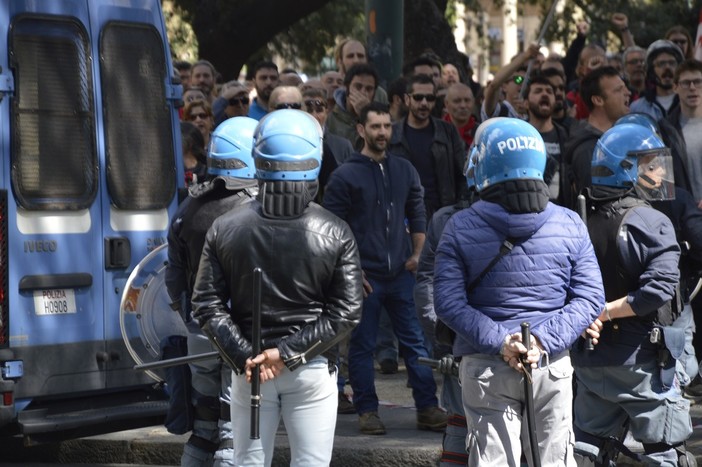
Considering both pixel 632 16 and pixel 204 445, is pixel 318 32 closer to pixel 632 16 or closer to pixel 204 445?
pixel 632 16

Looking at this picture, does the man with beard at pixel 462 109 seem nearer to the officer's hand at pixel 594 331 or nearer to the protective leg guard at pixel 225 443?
the protective leg guard at pixel 225 443

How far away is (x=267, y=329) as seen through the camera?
559 cm

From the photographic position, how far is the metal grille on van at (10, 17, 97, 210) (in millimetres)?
7656

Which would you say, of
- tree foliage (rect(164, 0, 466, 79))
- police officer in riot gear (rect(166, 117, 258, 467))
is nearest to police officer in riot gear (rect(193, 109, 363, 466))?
police officer in riot gear (rect(166, 117, 258, 467))

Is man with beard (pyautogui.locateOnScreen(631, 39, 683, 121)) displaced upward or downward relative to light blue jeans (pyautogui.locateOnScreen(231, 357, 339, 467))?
upward

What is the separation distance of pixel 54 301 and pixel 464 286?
2977mm

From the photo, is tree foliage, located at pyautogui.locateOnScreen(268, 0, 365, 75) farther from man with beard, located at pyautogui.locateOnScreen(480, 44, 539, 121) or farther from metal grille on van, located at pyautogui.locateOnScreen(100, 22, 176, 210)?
metal grille on van, located at pyautogui.locateOnScreen(100, 22, 176, 210)

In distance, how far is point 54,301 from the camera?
7.78m

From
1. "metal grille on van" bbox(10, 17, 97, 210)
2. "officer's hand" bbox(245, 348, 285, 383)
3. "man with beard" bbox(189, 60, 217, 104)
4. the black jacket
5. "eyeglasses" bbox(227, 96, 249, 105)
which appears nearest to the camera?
"officer's hand" bbox(245, 348, 285, 383)

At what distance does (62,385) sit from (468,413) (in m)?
2.96

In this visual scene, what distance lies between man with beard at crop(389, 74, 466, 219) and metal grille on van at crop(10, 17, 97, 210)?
9.15 feet

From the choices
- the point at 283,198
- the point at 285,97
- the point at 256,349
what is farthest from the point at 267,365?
the point at 285,97

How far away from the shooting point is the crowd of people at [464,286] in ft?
18.2

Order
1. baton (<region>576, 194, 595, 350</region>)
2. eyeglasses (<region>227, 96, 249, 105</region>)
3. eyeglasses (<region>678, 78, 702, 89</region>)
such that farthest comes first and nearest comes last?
eyeglasses (<region>227, 96, 249, 105</region>) < eyeglasses (<region>678, 78, 702, 89</region>) < baton (<region>576, 194, 595, 350</region>)
